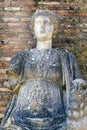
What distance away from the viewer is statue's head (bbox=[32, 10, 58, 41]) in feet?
17.7

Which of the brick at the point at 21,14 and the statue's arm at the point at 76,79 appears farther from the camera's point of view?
the brick at the point at 21,14

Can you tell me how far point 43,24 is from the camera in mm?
5391

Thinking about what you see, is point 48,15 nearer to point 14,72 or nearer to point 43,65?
point 43,65

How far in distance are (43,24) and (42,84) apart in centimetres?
68

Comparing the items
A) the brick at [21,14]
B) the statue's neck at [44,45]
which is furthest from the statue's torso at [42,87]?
the brick at [21,14]

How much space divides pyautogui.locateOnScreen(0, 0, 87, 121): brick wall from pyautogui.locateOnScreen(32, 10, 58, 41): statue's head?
28.1 inches

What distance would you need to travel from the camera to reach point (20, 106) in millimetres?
5078

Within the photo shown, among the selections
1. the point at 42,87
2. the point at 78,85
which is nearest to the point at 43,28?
the point at 42,87

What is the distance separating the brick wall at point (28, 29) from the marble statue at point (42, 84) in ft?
2.41

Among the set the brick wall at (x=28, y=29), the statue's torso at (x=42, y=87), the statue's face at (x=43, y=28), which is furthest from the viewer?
the brick wall at (x=28, y=29)

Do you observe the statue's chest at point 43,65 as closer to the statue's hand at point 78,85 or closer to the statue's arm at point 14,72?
the statue's arm at point 14,72

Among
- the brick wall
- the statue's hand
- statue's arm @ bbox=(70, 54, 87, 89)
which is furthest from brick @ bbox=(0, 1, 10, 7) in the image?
the statue's hand

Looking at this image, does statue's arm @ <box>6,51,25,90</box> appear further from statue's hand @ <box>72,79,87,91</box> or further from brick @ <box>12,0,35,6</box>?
brick @ <box>12,0,35,6</box>

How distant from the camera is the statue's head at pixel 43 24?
539 cm
